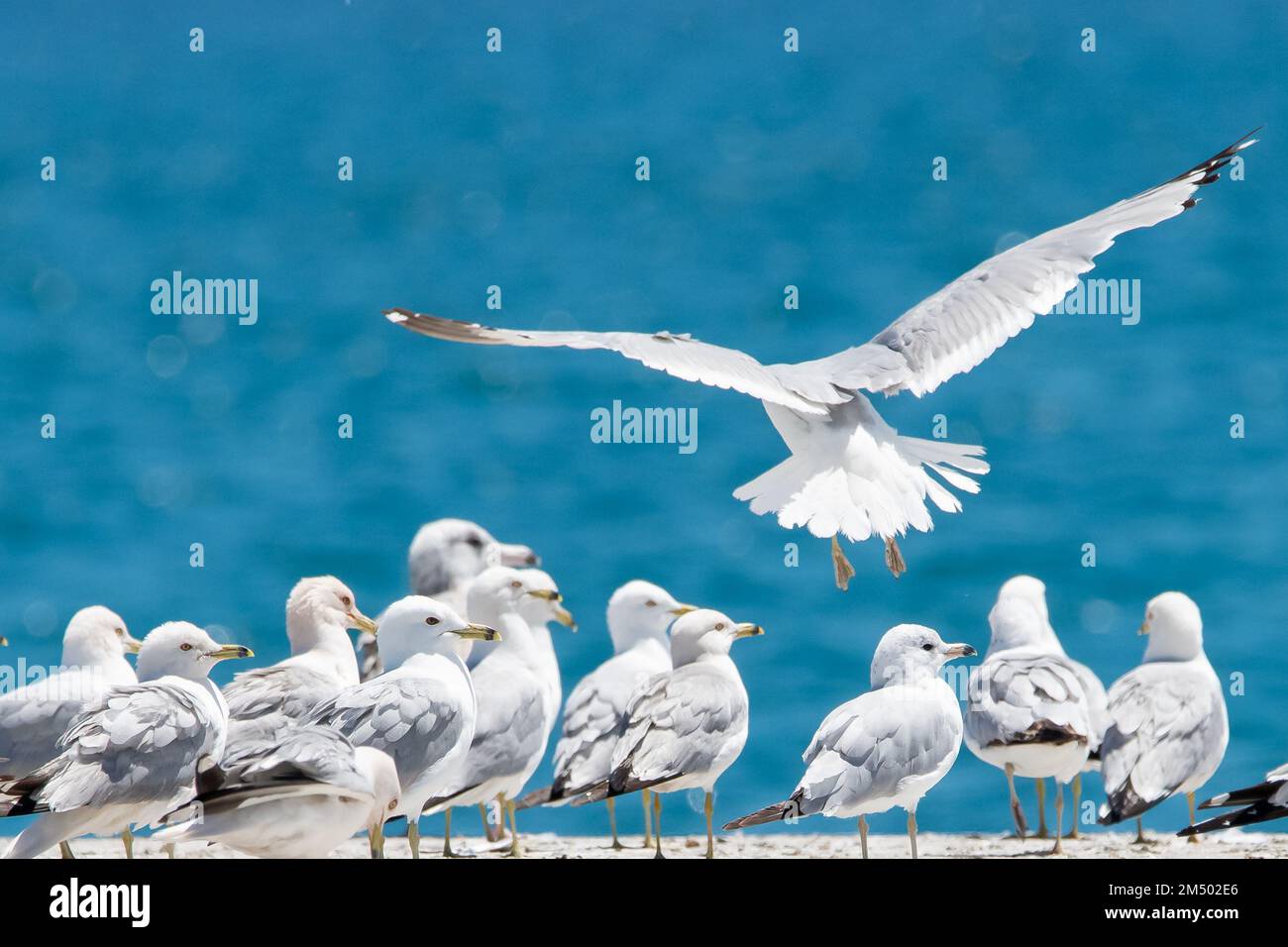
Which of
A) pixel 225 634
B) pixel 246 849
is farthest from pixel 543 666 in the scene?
pixel 225 634

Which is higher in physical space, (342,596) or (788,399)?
(788,399)

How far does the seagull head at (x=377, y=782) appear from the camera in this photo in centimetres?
503

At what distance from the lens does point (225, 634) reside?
2517cm

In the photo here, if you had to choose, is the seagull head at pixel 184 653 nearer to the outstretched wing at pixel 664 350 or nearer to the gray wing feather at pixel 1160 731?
the outstretched wing at pixel 664 350

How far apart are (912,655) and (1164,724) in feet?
5.24

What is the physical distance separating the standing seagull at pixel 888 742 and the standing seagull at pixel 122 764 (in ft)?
5.08

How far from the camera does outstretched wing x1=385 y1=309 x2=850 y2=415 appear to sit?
6500 mm

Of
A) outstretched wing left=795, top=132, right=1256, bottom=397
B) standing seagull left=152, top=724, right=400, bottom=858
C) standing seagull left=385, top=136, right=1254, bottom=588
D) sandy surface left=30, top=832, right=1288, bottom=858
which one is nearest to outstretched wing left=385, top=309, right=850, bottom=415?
standing seagull left=385, top=136, right=1254, bottom=588

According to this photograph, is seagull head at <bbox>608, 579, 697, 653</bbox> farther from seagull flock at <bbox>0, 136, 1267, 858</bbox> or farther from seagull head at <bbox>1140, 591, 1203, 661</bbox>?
seagull head at <bbox>1140, 591, 1203, 661</bbox>

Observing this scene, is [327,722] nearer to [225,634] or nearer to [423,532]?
[423,532]

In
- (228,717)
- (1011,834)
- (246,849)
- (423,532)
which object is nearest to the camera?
(246,849)
